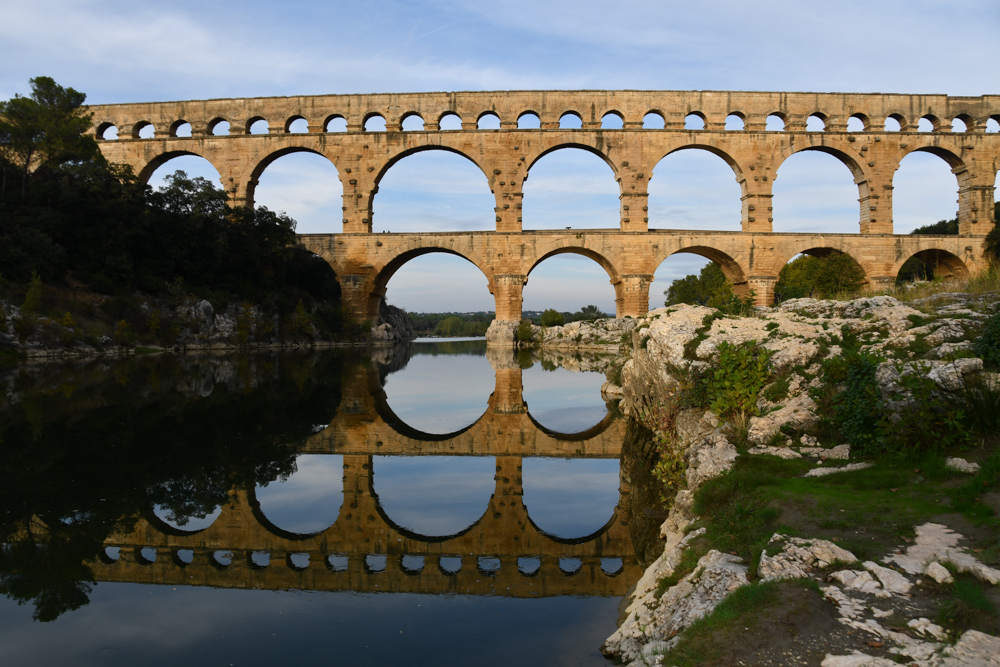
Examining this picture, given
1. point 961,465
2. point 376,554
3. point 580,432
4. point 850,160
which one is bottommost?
point 376,554

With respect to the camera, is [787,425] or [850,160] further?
[850,160]

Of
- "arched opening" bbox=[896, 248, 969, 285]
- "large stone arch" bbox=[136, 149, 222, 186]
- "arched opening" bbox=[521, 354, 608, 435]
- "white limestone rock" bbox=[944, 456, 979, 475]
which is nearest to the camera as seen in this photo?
"white limestone rock" bbox=[944, 456, 979, 475]

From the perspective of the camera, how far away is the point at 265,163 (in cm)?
2906

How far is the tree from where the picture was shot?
23.4m

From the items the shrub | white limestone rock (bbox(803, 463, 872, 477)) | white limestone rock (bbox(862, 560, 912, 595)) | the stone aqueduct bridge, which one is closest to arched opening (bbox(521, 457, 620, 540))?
the shrub

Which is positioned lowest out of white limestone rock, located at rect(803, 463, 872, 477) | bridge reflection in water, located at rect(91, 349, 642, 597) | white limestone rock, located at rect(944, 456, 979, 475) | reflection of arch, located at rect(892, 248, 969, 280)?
bridge reflection in water, located at rect(91, 349, 642, 597)

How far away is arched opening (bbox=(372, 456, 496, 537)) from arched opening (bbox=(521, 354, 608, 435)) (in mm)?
2213

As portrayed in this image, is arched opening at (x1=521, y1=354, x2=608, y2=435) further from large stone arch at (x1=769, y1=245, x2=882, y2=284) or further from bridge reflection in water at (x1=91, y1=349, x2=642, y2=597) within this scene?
large stone arch at (x1=769, y1=245, x2=882, y2=284)

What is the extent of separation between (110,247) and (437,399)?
1803cm

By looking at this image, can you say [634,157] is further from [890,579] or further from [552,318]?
[890,579]

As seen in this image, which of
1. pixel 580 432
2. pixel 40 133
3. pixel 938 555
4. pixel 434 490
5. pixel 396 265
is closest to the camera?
pixel 938 555

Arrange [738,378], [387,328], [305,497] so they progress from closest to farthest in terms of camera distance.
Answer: [305,497] < [738,378] < [387,328]

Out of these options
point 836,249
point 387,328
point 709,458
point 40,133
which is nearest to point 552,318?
point 387,328

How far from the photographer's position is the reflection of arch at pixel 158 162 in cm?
2870
